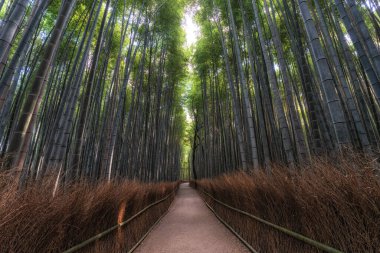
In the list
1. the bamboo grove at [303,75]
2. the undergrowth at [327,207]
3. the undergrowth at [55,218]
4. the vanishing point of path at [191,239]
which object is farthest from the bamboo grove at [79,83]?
the bamboo grove at [303,75]

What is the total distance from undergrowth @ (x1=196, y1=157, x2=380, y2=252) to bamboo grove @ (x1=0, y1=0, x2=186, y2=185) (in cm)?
213

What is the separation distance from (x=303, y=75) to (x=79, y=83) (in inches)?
148

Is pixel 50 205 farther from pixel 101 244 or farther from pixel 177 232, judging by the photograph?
pixel 177 232

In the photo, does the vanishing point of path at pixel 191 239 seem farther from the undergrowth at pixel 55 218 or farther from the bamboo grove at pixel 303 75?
the bamboo grove at pixel 303 75

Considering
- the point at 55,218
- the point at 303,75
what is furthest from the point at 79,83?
the point at 303,75

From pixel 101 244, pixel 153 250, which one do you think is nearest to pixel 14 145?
pixel 101 244

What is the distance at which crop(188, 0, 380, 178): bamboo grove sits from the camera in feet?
7.54

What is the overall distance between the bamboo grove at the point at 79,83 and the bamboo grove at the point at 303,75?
93.2 inches

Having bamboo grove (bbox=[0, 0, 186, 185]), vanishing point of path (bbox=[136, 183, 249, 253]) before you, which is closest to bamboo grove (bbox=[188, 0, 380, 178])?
vanishing point of path (bbox=[136, 183, 249, 253])

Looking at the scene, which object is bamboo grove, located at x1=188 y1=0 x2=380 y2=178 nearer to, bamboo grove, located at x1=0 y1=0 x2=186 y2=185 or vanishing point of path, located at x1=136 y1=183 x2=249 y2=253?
vanishing point of path, located at x1=136 y1=183 x2=249 y2=253

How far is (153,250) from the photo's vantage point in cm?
305

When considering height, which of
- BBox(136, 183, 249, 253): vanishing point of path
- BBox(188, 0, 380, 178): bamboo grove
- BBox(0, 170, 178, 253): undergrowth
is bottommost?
BBox(136, 183, 249, 253): vanishing point of path

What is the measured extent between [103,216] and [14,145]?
108 cm

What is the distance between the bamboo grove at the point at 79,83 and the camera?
2.04 meters
